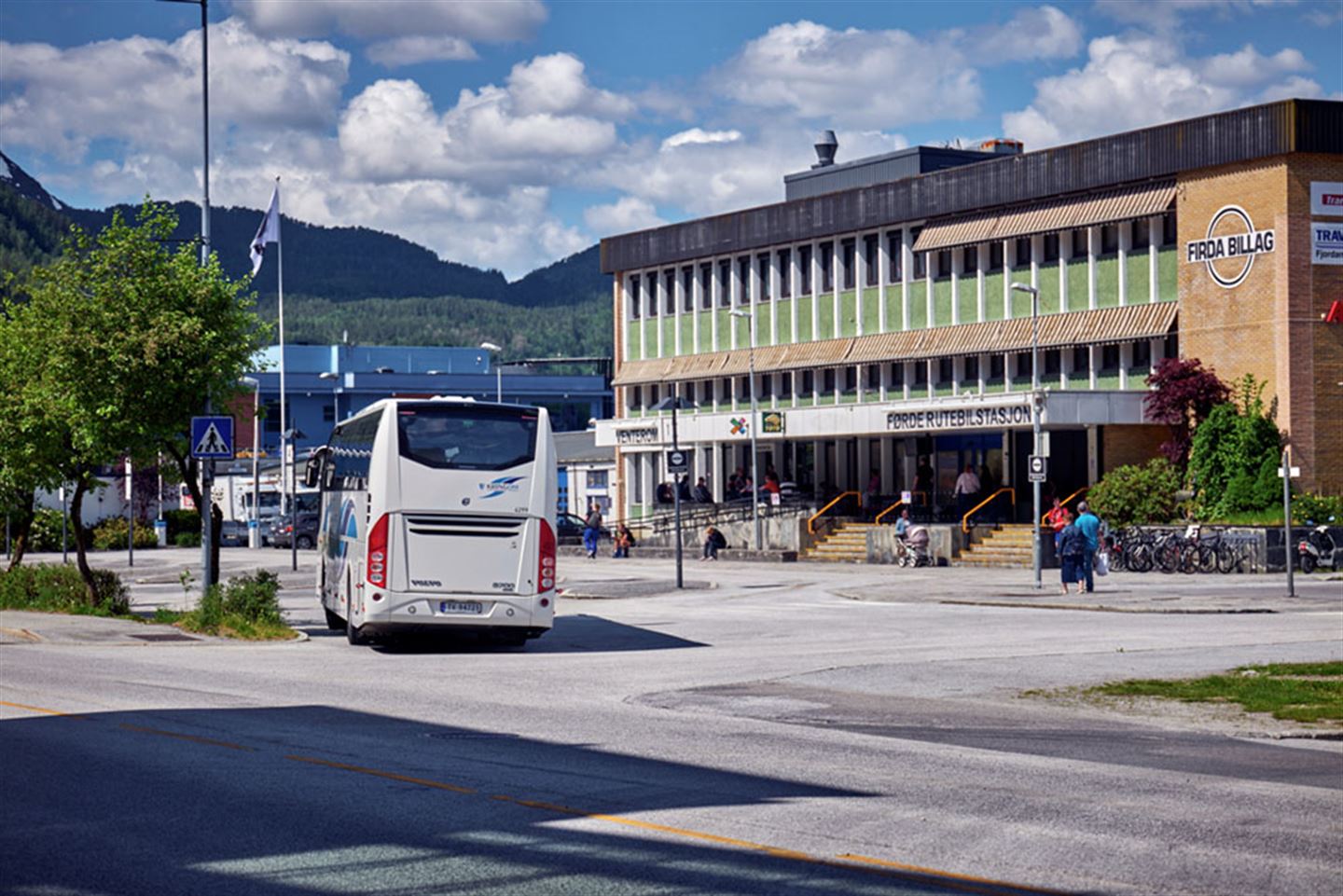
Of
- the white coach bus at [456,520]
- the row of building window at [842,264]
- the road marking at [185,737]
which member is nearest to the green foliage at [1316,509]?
the row of building window at [842,264]

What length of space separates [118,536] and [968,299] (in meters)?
45.7

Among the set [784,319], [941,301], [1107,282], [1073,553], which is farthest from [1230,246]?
[784,319]

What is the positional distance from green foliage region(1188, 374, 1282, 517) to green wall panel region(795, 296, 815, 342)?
63.6ft

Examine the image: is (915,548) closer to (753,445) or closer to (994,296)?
(994,296)

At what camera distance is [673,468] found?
40.8 m

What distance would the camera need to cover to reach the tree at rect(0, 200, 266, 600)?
2767cm

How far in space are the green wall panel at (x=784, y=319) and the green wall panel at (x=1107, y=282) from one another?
1491cm

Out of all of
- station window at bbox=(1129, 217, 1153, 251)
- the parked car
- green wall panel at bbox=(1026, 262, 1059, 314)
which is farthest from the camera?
the parked car

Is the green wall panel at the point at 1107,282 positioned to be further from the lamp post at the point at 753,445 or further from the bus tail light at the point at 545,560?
the bus tail light at the point at 545,560

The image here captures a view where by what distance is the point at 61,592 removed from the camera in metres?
30.8

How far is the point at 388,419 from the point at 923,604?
1481 cm

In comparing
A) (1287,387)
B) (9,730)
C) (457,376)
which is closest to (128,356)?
(9,730)

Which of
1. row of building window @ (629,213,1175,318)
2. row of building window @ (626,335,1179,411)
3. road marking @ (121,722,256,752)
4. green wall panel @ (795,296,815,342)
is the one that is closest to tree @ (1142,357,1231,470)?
row of building window @ (626,335,1179,411)

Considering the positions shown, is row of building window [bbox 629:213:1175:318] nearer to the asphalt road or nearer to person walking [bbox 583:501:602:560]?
person walking [bbox 583:501:602:560]
